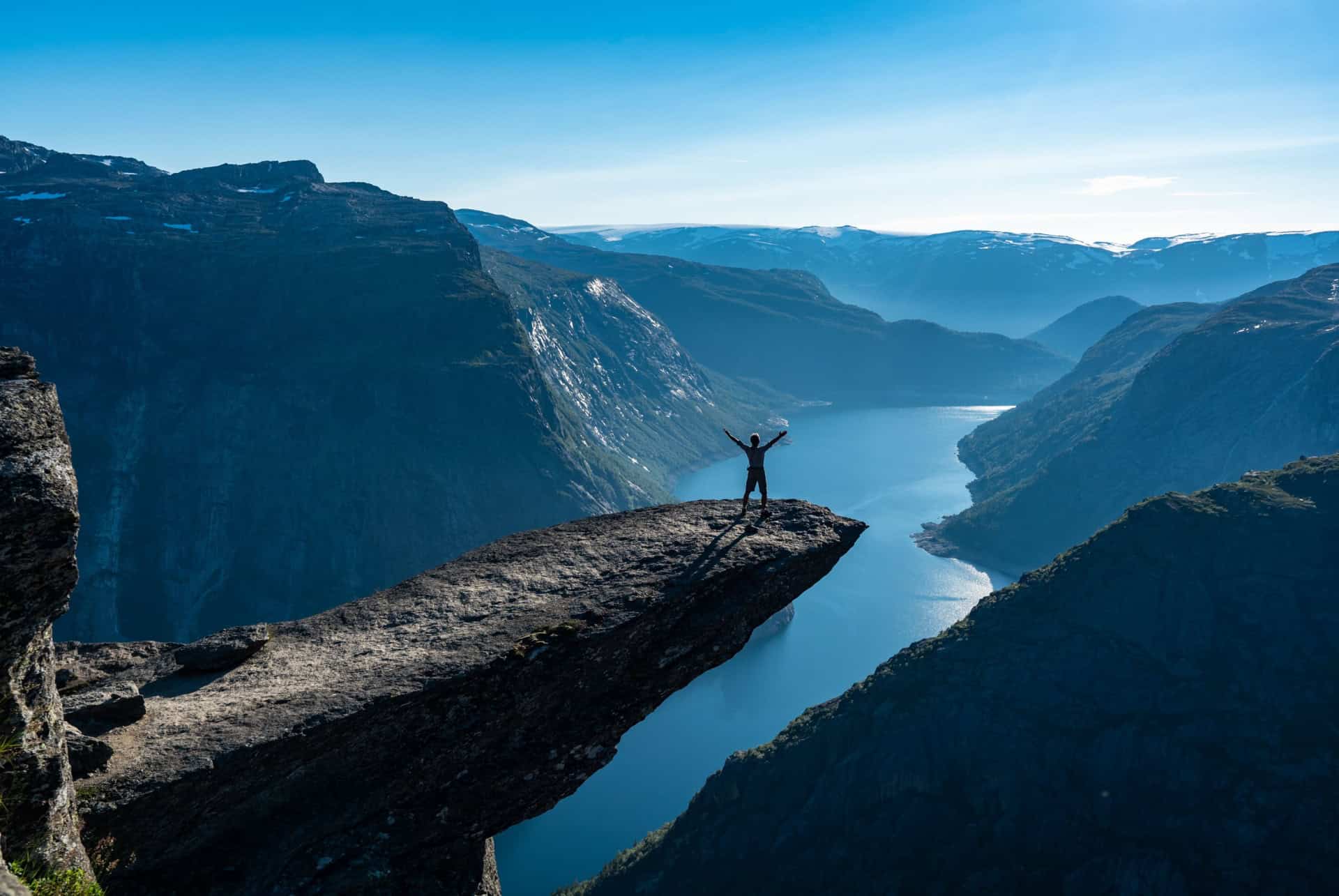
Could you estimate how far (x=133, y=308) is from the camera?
196875 millimetres

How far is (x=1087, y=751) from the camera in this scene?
102000 mm

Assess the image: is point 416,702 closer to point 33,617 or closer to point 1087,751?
point 33,617

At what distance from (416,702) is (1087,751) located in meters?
109

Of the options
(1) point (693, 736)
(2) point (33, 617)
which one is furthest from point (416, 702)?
(1) point (693, 736)

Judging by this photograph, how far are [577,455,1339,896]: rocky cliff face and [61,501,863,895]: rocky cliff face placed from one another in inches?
3174

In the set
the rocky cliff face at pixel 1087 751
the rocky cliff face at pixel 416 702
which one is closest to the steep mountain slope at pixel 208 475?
the rocky cliff face at pixel 1087 751

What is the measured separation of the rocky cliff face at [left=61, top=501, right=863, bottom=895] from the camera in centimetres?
1566

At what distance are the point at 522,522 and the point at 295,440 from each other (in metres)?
57.9

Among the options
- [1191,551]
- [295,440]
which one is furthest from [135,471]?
[1191,551]

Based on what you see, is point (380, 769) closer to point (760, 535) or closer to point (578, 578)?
point (578, 578)

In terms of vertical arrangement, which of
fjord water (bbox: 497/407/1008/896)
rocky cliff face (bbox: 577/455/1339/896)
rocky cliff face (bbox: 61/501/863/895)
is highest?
rocky cliff face (bbox: 61/501/863/895)

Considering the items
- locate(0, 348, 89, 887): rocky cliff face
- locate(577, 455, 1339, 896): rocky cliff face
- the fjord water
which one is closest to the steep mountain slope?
the fjord water

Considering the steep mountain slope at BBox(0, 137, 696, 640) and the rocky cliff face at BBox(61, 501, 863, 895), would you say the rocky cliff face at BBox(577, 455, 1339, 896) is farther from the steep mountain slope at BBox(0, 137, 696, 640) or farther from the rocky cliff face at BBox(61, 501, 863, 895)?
the steep mountain slope at BBox(0, 137, 696, 640)

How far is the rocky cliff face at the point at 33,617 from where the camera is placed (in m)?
12.0
